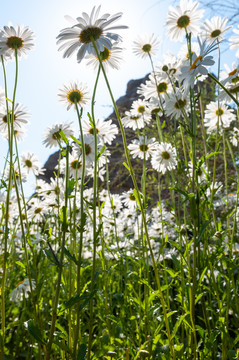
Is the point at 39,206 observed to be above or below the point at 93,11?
below

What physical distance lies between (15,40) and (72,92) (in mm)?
285

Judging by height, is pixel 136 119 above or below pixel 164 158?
above

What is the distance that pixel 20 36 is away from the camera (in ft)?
3.69

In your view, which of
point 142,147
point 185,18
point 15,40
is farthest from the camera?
point 142,147

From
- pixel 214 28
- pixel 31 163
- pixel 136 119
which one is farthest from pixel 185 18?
pixel 31 163

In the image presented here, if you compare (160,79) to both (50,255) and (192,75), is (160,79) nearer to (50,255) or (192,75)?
(192,75)

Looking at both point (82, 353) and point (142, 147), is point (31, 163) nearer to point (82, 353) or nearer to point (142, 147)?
point (142, 147)

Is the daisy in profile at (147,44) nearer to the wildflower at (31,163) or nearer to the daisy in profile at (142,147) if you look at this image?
the daisy in profile at (142,147)

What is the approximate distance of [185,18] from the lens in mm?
1534

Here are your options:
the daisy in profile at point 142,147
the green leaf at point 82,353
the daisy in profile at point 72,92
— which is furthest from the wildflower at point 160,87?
the green leaf at point 82,353

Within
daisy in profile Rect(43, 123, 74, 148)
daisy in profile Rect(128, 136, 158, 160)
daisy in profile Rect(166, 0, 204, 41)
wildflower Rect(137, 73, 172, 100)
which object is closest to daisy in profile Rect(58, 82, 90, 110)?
daisy in profile Rect(43, 123, 74, 148)

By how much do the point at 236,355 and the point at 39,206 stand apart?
175cm

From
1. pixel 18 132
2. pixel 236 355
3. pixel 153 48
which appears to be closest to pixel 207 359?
pixel 236 355

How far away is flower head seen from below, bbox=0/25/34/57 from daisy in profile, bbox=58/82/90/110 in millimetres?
225
